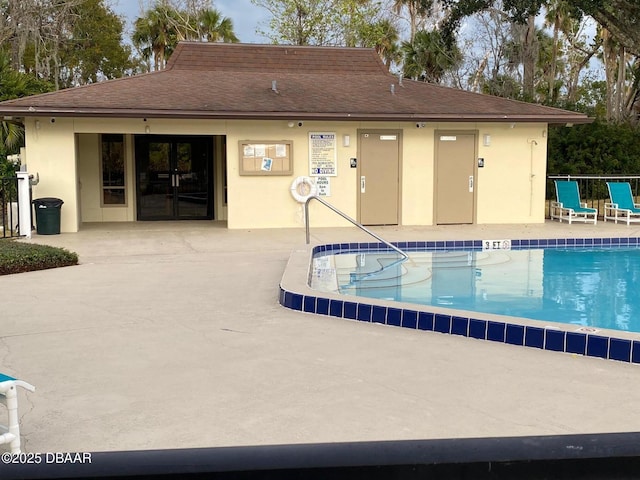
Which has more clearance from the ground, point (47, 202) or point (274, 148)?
point (274, 148)

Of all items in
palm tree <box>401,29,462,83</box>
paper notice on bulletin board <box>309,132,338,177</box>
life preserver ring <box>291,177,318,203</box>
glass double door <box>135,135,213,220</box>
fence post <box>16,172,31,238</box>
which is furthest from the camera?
palm tree <box>401,29,462,83</box>

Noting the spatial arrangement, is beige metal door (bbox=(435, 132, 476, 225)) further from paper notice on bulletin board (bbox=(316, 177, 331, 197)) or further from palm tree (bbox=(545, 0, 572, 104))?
palm tree (bbox=(545, 0, 572, 104))

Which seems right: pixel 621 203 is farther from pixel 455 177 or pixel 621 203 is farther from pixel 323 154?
pixel 323 154

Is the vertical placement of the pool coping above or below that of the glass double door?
below

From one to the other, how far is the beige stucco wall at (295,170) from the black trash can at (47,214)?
21.5 inches

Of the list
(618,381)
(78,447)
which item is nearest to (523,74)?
(618,381)

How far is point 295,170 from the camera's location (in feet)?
48.1

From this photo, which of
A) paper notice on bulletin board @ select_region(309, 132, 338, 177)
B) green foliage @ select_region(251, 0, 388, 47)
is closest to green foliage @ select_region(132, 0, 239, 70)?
green foliage @ select_region(251, 0, 388, 47)

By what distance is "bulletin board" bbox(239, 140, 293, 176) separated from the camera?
14414 mm

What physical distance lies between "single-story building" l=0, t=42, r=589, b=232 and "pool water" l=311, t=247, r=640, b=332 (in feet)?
11.7

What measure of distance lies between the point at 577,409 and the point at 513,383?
555 millimetres

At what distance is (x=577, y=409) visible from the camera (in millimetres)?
3998

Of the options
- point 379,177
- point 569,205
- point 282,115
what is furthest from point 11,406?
point 569,205

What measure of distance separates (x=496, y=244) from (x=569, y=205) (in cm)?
505
